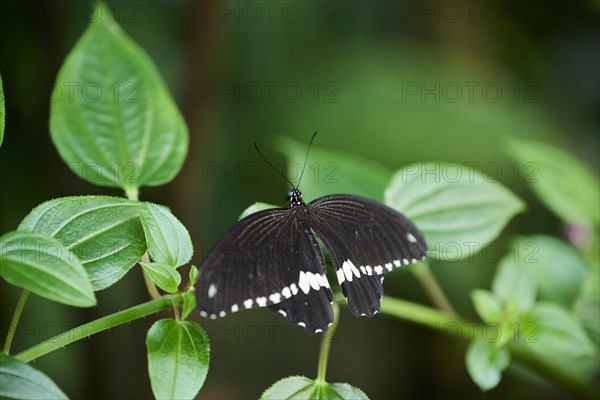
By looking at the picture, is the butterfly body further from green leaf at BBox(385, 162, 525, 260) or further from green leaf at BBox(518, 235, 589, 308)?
green leaf at BBox(518, 235, 589, 308)

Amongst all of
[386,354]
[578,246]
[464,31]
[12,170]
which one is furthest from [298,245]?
[464,31]

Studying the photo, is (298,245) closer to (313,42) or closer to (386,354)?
(386,354)

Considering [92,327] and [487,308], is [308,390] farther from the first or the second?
[487,308]

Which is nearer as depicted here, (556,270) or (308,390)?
(308,390)

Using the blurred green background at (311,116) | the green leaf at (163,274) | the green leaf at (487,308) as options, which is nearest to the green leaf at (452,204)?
the green leaf at (487,308)

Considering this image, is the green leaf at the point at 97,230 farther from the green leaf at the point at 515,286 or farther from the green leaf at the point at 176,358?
the green leaf at the point at 515,286

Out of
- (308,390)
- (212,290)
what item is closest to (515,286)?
(308,390)

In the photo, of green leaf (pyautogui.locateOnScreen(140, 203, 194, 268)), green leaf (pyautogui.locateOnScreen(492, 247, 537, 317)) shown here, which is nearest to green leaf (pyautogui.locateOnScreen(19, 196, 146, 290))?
green leaf (pyautogui.locateOnScreen(140, 203, 194, 268))
